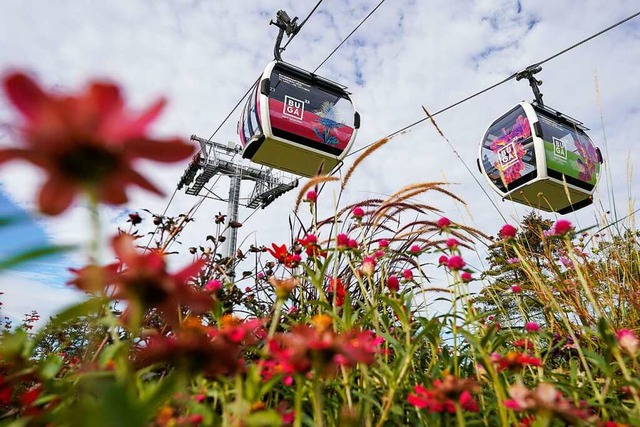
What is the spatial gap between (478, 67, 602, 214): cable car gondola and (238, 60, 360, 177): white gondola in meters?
1.12

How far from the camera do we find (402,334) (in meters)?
0.97

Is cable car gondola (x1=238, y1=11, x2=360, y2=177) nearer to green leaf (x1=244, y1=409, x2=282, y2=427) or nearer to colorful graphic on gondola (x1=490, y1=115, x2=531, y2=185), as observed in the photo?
colorful graphic on gondola (x1=490, y1=115, x2=531, y2=185)

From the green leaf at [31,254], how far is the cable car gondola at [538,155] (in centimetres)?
280

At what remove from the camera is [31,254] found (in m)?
0.21

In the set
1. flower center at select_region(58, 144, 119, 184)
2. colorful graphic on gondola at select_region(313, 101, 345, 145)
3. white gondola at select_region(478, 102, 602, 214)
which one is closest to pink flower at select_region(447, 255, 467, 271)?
flower center at select_region(58, 144, 119, 184)

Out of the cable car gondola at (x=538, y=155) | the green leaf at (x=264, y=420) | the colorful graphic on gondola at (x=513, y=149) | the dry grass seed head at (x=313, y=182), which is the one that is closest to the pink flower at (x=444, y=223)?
the dry grass seed head at (x=313, y=182)

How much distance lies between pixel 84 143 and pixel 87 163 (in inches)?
0.4

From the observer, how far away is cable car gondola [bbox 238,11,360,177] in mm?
2379

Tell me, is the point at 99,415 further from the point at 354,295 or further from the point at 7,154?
the point at 354,295

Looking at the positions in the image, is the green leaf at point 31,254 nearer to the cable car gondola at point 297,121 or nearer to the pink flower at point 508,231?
the pink flower at point 508,231

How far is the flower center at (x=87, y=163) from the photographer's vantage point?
0.68 ft

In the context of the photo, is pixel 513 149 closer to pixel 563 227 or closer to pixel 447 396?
pixel 563 227

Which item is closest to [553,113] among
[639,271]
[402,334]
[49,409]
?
[639,271]

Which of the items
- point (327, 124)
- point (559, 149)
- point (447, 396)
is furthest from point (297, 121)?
point (447, 396)
